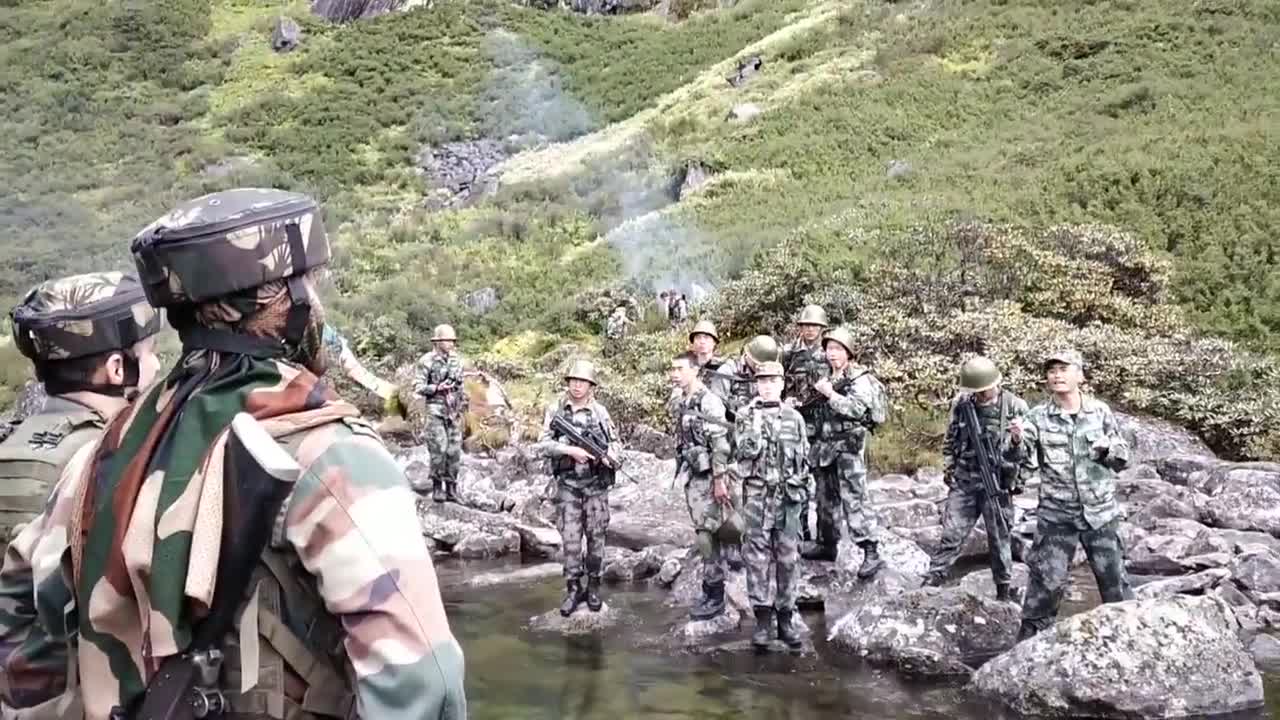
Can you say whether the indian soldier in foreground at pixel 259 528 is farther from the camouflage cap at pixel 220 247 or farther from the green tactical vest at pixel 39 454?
the green tactical vest at pixel 39 454

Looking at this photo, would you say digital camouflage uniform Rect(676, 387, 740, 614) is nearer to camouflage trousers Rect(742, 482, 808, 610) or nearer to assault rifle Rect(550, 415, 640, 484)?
camouflage trousers Rect(742, 482, 808, 610)

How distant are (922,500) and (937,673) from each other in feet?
15.5

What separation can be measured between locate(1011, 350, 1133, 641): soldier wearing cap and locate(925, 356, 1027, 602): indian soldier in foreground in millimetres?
1222

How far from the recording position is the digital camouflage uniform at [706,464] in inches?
346

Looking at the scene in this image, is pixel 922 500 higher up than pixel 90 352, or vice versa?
pixel 90 352

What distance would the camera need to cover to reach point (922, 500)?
12.0m

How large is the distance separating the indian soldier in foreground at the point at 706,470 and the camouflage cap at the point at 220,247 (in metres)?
6.93

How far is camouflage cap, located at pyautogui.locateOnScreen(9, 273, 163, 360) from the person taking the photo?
2967 millimetres

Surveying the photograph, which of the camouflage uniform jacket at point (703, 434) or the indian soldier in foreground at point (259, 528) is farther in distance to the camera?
the camouflage uniform jacket at point (703, 434)

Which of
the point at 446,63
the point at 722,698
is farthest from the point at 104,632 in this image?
the point at 446,63

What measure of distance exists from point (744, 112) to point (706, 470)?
25450 mm

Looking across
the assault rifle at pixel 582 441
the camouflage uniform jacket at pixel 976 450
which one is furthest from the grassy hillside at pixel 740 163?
the assault rifle at pixel 582 441

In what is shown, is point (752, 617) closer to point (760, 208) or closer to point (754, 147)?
point (760, 208)

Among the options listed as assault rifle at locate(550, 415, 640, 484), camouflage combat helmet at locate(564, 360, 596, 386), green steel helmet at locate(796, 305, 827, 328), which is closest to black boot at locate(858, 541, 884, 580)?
green steel helmet at locate(796, 305, 827, 328)
